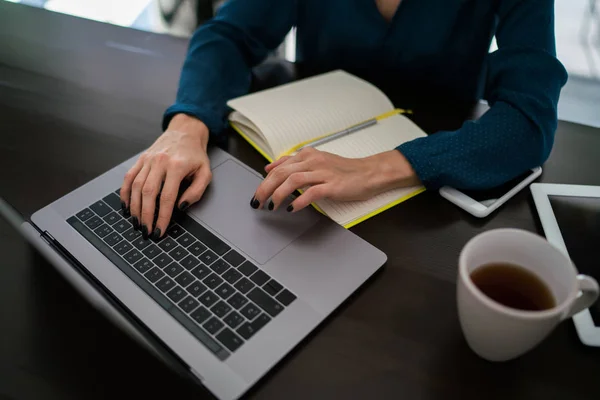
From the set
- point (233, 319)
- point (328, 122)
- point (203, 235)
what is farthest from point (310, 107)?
point (233, 319)

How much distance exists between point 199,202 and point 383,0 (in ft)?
1.80

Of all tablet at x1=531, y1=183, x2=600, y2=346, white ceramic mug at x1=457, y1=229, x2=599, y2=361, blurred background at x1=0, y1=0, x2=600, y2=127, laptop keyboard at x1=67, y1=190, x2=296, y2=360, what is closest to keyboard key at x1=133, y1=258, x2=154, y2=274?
laptop keyboard at x1=67, y1=190, x2=296, y2=360

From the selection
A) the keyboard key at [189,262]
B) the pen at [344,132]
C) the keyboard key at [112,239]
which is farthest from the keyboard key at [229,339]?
the pen at [344,132]

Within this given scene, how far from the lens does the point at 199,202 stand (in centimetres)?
65

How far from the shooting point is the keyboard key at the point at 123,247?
58 centimetres

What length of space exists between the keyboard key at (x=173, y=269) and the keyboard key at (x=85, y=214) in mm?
155

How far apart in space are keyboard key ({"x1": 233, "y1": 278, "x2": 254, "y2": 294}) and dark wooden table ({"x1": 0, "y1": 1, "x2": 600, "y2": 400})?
0.29 feet

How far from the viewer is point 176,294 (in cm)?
53

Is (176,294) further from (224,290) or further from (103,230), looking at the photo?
(103,230)

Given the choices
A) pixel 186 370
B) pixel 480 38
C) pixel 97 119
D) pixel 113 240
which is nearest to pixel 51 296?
pixel 113 240

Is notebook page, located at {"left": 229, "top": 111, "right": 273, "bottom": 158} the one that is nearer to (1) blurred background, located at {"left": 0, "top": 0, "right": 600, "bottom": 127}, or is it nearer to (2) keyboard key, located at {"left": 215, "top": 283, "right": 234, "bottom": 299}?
(2) keyboard key, located at {"left": 215, "top": 283, "right": 234, "bottom": 299}

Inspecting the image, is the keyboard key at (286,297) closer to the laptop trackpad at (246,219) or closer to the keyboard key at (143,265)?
the laptop trackpad at (246,219)

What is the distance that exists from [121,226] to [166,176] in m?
0.09

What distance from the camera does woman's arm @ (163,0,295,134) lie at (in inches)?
31.3
